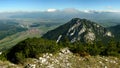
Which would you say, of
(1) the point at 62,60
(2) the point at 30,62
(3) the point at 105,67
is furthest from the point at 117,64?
(2) the point at 30,62

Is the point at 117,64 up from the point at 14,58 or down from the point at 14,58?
down

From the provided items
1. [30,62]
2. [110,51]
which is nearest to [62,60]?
[30,62]

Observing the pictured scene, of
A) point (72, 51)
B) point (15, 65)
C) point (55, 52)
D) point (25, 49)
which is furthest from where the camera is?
point (72, 51)

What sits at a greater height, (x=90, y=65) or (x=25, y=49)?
(x=25, y=49)

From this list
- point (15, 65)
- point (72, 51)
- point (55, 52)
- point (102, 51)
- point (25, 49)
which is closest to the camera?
point (15, 65)

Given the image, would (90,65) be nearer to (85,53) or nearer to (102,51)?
(85,53)

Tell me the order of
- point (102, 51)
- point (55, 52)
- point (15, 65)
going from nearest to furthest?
point (15, 65)
point (55, 52)
point (102, 51)

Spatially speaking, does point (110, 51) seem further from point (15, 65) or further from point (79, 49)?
point (15, 65)

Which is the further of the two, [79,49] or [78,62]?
[79,49]

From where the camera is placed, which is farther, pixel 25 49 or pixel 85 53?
pixel 85 53

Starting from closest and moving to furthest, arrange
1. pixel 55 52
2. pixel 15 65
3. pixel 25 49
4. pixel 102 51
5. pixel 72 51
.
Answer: pixel 15 65 → pixel 25 49 → pixel 55 52 → pixel 72 51 → pixel 102 51
